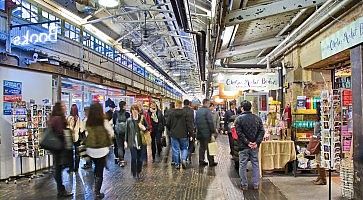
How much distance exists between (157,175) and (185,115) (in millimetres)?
1673

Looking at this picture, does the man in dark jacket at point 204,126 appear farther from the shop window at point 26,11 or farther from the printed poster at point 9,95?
the shop window at point 26,11

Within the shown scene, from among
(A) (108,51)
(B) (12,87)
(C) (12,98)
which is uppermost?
(A) (108,51)

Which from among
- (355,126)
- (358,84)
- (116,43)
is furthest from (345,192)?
(116,43)

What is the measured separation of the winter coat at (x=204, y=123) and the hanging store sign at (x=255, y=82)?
1487 millimetres

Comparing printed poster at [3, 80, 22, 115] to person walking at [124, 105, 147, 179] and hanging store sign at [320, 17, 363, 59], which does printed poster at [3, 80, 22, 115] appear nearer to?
person walking at [124, 105, 147, 179]

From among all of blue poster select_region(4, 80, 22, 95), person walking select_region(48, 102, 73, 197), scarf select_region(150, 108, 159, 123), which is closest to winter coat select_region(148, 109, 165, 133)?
scarf select_region(150, 108, 159, 123)

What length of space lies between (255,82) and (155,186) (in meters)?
4.69

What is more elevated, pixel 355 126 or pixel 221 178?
pixel 355 126

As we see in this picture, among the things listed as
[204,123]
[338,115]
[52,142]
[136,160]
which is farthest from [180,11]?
[204,123]

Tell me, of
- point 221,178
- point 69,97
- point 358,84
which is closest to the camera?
point 358,84

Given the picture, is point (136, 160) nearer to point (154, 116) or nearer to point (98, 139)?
point (98, 139)

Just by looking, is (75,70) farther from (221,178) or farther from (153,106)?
(221,178)

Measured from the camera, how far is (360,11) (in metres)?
6.66

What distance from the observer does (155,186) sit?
25.5ft
